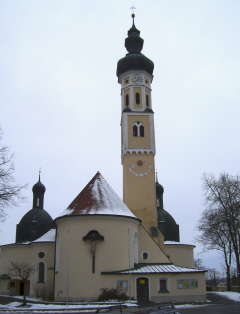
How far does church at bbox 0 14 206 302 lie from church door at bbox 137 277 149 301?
0.05m

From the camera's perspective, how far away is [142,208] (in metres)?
37.5

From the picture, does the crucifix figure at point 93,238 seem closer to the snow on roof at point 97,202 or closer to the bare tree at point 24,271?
the snow on roof at point 97,202

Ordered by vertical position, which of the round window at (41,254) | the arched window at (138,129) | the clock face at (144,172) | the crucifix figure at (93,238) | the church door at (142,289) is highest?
the arched window at (138,129)

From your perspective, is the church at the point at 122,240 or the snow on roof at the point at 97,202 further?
the snow on roof at the point at 97,202

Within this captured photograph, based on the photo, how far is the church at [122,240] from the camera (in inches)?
1131

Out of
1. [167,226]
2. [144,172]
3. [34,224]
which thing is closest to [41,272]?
[34,224]

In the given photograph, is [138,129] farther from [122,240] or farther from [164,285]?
[164,285]

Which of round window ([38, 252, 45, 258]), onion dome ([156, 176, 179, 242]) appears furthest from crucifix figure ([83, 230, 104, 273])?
onion dome ([156, 176, 179, 242])

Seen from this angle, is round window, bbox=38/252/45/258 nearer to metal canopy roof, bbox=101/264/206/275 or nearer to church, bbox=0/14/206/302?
church, bbox=0/14/206/302

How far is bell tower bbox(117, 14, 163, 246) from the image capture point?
3756cm

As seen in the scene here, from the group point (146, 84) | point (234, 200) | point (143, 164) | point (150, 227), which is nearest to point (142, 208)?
point (150, 227)

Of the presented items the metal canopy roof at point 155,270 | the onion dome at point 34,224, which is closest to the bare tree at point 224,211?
the metal canopy roof at point 155,270

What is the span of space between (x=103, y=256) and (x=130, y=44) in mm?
26769

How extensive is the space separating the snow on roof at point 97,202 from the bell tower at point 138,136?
4812 mm
